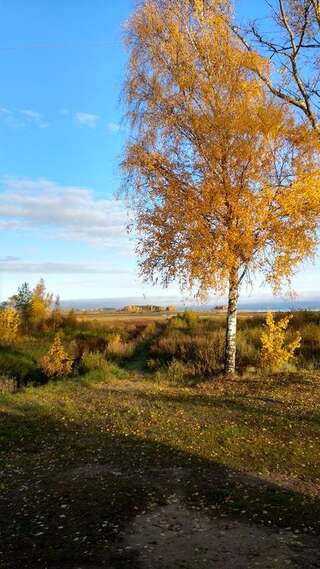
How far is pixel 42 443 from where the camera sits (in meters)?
8.05

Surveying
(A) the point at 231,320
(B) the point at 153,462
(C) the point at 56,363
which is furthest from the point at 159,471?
(C) the point at 56,363

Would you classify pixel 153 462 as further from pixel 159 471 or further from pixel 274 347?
pixel 274 347

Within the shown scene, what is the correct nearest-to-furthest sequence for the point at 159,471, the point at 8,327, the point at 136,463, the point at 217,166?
the point at 159,471
the point at 136,463
the point at 217,166
the point at 8,327

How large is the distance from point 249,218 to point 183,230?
5.16 feet

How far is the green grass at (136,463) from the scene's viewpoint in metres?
4.88

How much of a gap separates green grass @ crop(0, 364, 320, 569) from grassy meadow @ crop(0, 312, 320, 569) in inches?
0.7

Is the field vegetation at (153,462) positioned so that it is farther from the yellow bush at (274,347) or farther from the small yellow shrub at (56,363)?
the small yellow shrub at (56,363)

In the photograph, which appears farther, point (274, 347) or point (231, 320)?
point (274, 347)

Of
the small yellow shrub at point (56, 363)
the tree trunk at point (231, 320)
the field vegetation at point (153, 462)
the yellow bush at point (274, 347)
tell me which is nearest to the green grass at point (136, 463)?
the field vegetation at point (153, 462)

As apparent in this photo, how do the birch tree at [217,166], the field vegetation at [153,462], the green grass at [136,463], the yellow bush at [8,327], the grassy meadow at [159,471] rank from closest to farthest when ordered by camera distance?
1. the grassy meadow at [159,471]
2. the field vegetation at [153,462]
3. the green grass at [136,463]
4. the birch tree at [217,166]
5. the yellow bush at [8,327]

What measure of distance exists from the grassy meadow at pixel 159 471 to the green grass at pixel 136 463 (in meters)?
0.02

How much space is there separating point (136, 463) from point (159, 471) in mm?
451

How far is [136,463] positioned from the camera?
6.88 meters

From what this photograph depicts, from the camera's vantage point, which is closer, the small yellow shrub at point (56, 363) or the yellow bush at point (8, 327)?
the small yellow shrub at point (56, 363)
